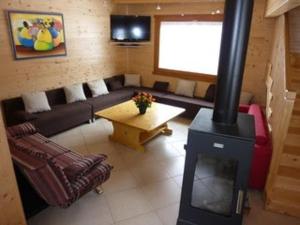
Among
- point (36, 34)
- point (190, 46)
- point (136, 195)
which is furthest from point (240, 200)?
point (36, 34)

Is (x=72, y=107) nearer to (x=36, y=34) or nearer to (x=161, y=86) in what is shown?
(x=36, y=34)

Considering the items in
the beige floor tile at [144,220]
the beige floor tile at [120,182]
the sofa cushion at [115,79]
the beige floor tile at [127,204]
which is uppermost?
the sofa cushion at [115,79]

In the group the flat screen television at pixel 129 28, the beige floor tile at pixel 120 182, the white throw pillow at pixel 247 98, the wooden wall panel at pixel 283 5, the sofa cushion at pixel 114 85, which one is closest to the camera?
the wooden wall panel at pixel 283 5

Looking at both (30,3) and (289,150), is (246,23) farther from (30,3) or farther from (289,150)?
(30,3)

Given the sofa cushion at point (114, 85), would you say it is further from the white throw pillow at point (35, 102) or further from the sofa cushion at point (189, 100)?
the white throw pillow at point (35, 102)

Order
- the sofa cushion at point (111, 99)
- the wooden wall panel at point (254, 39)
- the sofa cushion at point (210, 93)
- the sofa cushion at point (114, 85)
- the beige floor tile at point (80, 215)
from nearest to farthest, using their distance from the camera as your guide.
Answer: the beige floor tile at point (80, 215) → the wooden wall panel at point (254, 39) → the sofa cushion at point (111, 99) → the sofa cushion at point (210, 93) → the sofa cushion at point (114, 85)

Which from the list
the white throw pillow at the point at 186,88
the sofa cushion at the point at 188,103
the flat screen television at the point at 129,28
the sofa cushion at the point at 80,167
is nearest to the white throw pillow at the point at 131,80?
the flat screen television at the point at 129,28

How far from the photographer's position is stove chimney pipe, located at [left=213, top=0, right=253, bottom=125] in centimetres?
199

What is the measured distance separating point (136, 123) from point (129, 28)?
3.01 metres

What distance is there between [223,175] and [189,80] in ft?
12.4

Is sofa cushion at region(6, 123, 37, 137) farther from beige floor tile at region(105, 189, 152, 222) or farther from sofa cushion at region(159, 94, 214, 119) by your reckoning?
sofa cushion at region(159, 94, 214, 119)

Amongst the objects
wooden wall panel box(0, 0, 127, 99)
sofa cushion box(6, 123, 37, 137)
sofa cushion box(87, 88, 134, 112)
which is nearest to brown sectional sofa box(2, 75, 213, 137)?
sofa cushion box(87, 88, 134, 112)

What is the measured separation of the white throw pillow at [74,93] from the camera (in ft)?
16.3

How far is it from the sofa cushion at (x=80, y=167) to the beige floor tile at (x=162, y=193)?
2.61 feet
